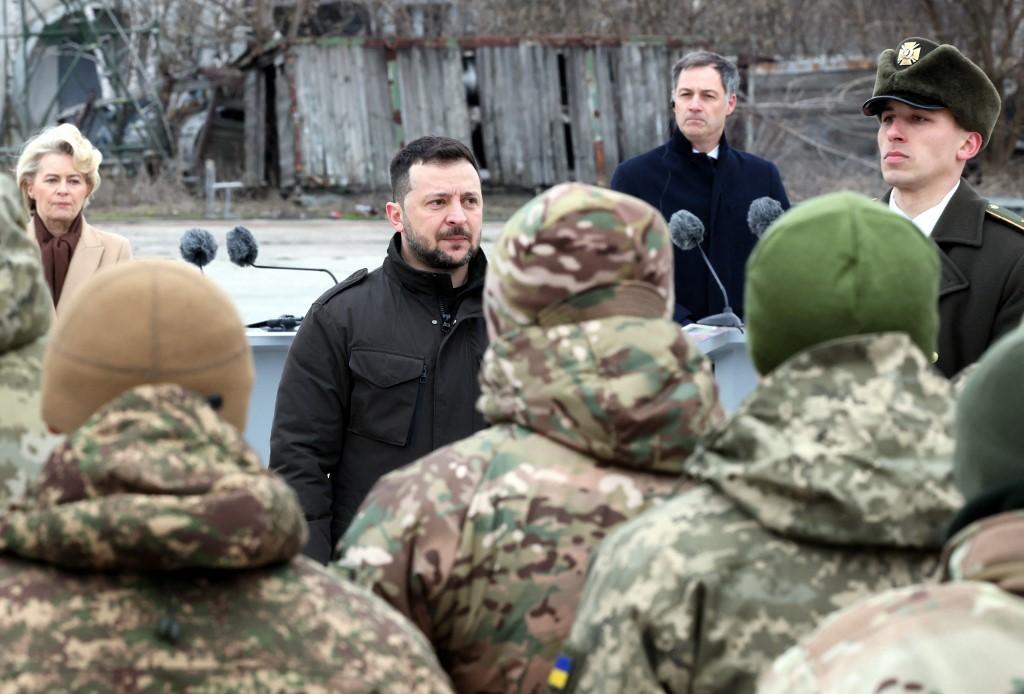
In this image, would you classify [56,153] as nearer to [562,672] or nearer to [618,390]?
[618,390]

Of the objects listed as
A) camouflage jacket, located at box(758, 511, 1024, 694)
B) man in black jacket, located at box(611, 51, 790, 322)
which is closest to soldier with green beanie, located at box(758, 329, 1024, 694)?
camouflage jacket, located at box(758, 511, 1024, 694)

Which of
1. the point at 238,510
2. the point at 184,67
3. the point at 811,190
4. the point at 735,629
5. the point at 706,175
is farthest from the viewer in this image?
the point at 184,67

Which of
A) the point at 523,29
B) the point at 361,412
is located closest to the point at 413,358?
the point at 361,412

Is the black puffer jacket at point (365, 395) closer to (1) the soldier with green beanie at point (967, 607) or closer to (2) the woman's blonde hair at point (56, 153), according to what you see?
(2) the woman's blonde hair at point (56, 153)

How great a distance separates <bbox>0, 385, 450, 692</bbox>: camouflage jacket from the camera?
6.60 feet

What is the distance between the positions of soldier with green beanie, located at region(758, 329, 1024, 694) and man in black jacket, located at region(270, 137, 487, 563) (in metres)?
2.93

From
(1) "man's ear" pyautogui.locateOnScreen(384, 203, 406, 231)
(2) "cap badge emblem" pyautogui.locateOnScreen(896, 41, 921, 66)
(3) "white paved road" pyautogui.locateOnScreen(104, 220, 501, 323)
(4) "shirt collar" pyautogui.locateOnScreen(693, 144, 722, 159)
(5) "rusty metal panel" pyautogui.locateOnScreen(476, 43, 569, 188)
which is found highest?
(2) "cap badge emblem" pyautogui.locateOnScreen(896, 41, 921, 66)

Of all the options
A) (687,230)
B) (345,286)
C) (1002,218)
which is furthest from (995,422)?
(687,230)

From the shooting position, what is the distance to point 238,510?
6.68 feet

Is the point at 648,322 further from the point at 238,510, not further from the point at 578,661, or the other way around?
the point at 238,510

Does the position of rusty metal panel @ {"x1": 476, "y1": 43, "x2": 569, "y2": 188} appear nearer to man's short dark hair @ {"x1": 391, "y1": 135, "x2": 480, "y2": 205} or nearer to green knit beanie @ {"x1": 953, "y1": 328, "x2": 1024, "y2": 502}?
man's short dark hair @ {"x1": 391, "y1": 135, "x2": 480, "y2": 205}

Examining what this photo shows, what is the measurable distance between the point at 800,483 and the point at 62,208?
4836 mm

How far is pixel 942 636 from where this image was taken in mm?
1427

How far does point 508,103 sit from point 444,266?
21403 mm
